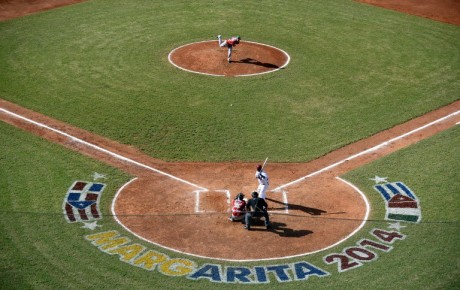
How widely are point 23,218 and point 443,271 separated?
16.1m

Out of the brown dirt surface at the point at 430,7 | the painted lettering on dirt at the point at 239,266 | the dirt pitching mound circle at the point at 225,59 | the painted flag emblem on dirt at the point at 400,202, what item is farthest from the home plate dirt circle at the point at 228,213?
the brown dirt surface at the point at 430,7

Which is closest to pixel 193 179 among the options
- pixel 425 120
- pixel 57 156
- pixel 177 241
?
pixel 177 241

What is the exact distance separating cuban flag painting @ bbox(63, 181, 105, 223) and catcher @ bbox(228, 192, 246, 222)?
5.44 metres

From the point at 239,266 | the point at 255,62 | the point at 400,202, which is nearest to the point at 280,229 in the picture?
the point at 239,266

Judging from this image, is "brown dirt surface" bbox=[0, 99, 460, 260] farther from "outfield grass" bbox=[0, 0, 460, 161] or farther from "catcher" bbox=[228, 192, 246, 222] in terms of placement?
"outfield grass" bbox=[0, 0, 460, 161]

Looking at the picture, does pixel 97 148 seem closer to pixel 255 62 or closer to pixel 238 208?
pixel 238 208

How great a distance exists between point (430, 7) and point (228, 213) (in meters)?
34.8

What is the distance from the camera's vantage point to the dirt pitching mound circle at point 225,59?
40625 mm

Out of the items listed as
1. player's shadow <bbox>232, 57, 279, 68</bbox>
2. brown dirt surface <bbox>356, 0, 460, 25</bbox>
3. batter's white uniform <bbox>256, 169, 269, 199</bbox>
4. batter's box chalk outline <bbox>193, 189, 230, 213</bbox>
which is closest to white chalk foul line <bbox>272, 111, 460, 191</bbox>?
batter's white uniform <bbox>256, 169, 269, 199</bbox>

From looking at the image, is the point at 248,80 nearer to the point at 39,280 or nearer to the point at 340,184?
the point at 340,184

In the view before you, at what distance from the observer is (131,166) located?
99.1 feet

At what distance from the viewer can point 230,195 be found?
91.2 feet

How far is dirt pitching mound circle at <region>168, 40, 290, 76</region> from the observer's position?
40625 millimetres

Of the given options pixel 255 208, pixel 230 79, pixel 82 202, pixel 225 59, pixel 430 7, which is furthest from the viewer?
pixel 430 7
